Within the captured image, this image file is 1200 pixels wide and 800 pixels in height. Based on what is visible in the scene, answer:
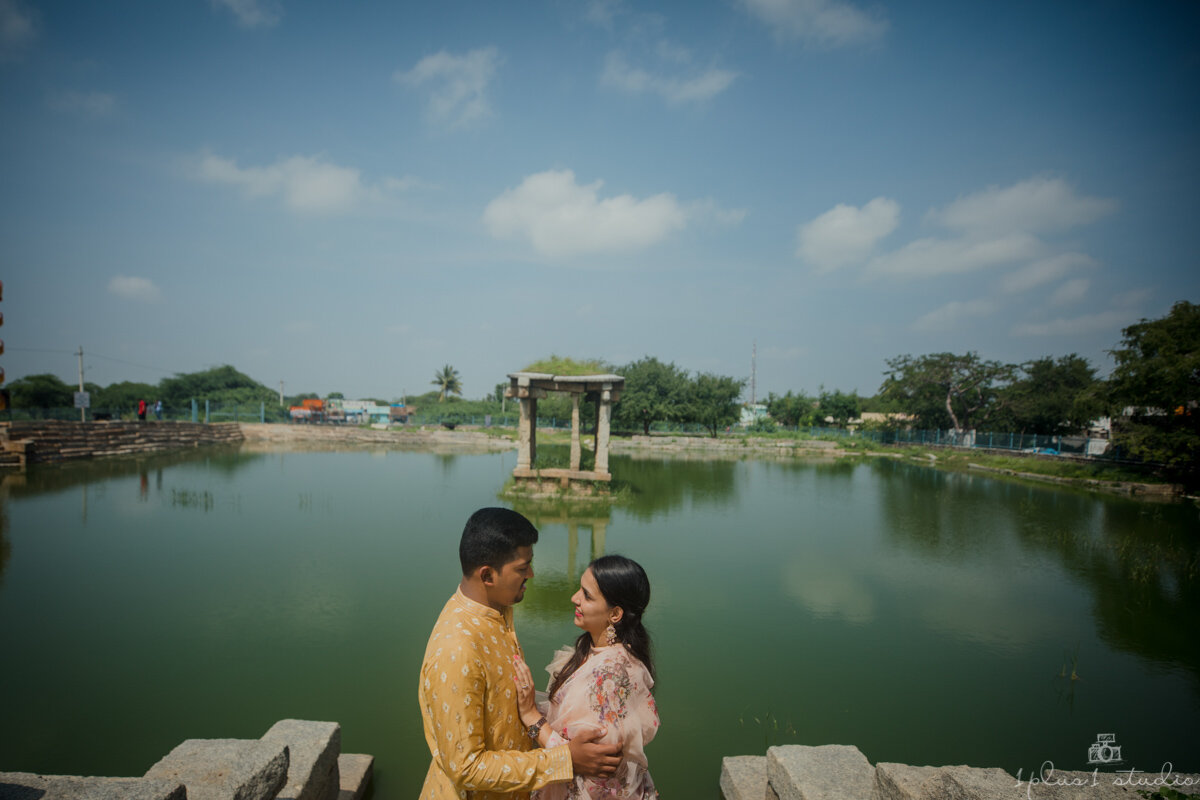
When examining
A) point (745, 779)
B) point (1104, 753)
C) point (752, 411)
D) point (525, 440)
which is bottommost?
point (1104, 753)

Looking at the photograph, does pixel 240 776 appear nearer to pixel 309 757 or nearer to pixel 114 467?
pixel 309 757

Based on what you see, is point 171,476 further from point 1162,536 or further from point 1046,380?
point 1046,380

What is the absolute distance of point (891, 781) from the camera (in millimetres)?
2834

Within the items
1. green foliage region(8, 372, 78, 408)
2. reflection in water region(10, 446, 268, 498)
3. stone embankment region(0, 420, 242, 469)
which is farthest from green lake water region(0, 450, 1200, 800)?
green foliage region(8, 372, 78, 408)

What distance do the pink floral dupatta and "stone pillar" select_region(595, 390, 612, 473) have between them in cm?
1262

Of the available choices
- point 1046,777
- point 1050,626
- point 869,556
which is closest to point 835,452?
point 869,556

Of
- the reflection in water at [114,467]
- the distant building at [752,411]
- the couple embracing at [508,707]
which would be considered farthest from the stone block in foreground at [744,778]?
the distant building at [752,411]

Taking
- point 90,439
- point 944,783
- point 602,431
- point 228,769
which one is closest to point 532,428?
point 602,431

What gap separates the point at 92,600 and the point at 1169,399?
30514 millimetres

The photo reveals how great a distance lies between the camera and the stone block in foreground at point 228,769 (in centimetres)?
257

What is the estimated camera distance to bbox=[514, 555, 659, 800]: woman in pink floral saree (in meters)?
1.76

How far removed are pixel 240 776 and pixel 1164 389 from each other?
94.4 feet

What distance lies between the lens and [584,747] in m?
1.69

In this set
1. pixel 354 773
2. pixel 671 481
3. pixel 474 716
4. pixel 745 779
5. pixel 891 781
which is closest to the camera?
pixel 474 716
